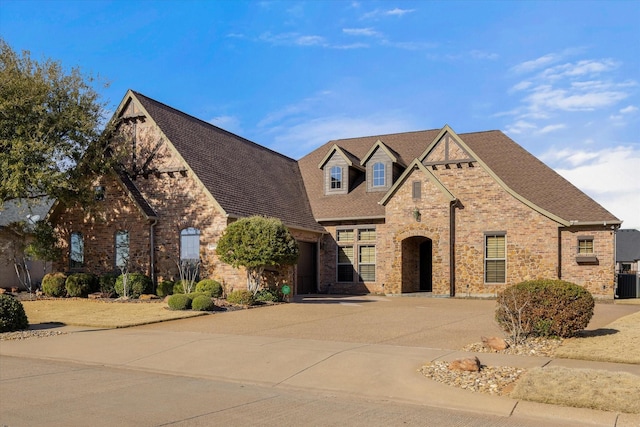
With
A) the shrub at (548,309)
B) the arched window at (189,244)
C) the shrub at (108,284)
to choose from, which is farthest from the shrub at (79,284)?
the shrub at (548,309)

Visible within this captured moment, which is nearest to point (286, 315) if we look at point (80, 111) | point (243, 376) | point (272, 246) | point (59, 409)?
point (272, 246)

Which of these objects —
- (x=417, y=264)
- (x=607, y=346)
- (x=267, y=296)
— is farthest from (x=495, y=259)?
(x=607, y=346)

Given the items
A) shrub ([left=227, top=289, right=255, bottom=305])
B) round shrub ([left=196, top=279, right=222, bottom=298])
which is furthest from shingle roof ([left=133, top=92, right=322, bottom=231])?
shrub ([left=227, top=289, right=255, bottom=305])

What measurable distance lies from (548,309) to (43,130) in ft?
62.8

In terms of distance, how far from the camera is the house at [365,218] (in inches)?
953

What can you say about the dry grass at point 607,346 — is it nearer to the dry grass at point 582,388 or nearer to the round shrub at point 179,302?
the dry grass at point 582,388

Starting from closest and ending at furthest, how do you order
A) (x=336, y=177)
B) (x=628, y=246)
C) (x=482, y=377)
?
(x=482, y=377) → (x=336, y=177) → (x=628, y=246)

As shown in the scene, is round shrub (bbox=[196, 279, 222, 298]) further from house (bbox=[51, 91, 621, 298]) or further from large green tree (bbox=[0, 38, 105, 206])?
large green tree (bbox=[0, 38, 105, 206])

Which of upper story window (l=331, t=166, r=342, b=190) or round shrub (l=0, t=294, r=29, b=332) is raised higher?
upper story window (l=331, t=166, r=342, b=190)

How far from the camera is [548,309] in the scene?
12.4 meters

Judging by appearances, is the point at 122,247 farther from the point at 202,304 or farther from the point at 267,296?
the point at 202,304

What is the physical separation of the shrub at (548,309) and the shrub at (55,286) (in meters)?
Result: 19.1

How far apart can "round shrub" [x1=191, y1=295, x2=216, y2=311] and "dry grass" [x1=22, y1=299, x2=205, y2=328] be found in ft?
1.14

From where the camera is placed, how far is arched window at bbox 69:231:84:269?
86.9 ft
